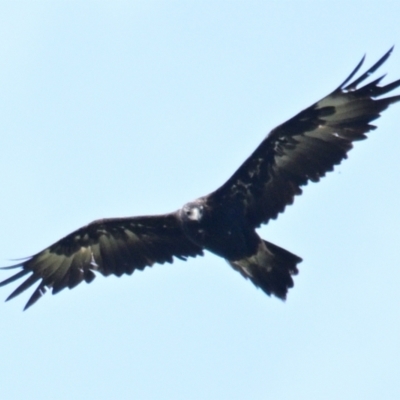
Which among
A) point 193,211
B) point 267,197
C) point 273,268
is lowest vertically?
point 273,268

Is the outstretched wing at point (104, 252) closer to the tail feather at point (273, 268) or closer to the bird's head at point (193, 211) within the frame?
the bird's head at point (193, 211)

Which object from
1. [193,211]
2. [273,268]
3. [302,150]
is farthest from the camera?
[273,268]

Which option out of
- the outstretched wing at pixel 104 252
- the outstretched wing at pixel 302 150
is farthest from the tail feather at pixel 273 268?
the outstretched wing at pixel 104 252

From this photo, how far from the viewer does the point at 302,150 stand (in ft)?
50.9

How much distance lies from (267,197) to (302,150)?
757mm

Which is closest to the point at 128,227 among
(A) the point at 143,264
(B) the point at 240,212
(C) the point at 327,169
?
(A) the point at 143,264

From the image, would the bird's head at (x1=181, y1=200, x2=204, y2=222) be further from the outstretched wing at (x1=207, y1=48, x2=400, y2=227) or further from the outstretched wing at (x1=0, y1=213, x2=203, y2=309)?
the outstretched wing at (x1=0, y1=213, x2=203, y2=309)

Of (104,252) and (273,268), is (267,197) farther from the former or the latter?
(104,252)

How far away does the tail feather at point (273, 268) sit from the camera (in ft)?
52.0

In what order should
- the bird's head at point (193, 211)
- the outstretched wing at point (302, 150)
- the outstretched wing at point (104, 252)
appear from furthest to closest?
the outstretched wing at point (104, 252), the bird's head at point (193, 211), the outstretched wing at point (302, 150)

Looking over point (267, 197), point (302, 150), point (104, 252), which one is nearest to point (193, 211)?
point (267, 197)

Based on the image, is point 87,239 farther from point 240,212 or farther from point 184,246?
point 240,212

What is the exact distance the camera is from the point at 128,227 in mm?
17156

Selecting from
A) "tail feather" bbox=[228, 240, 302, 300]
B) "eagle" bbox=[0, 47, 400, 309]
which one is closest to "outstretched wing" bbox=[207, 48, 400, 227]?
"eagle" bbox=[0, 47, 400, 309]
